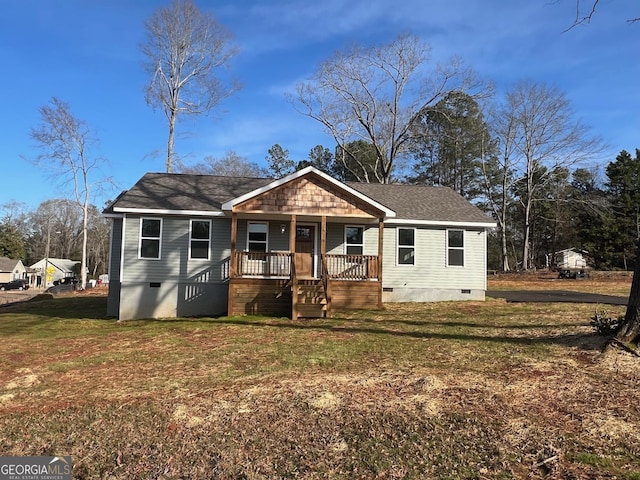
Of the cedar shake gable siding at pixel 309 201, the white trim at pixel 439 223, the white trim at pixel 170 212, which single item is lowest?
the white trim at pixel 439 223

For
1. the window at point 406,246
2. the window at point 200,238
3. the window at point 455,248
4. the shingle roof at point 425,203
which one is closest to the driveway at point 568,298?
the window at point 455,248

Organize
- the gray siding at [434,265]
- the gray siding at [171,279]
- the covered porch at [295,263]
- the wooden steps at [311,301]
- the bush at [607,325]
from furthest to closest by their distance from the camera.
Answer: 1. the gray siding at [434,265]
2. the gray siding at [171,279]
3. the covered porch at [295,263]
4. the wooden steps at [311,301]
5. the bush at [607,325]

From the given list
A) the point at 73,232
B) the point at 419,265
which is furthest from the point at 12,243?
the point at 419,265

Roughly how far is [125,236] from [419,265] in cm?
1022

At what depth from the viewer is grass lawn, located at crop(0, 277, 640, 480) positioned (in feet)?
13.4

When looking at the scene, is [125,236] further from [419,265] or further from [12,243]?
[12,243]

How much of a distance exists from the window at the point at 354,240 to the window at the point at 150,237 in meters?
6.45

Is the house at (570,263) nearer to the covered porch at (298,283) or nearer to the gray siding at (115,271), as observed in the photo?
the covered porch at (298,283)

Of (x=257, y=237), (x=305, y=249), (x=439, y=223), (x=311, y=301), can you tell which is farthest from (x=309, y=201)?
(x=439, y=223)

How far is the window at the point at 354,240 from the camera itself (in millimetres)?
15992

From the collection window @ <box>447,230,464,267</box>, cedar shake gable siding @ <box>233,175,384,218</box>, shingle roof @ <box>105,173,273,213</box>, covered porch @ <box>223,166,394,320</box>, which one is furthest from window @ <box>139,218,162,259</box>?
window @ <box>447,230,464,267</box>

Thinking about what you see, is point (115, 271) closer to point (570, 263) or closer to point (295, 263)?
point (295, 263)

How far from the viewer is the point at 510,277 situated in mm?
30906

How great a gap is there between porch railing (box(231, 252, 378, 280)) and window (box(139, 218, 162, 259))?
2.84 metres
